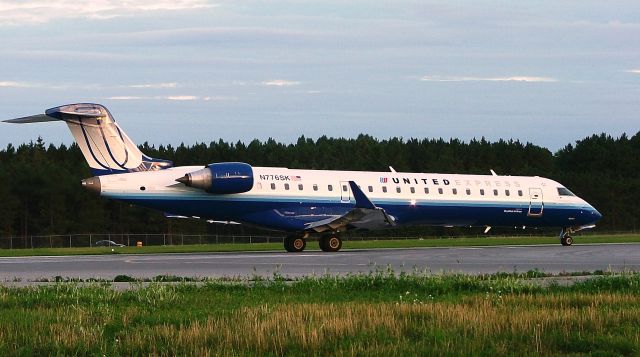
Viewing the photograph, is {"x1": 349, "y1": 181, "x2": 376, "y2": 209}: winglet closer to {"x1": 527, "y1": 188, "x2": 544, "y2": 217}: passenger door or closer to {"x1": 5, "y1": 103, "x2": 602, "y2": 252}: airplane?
{"x1": 5, "y1": 103, "x2": 602, "y2": 252}: airplane

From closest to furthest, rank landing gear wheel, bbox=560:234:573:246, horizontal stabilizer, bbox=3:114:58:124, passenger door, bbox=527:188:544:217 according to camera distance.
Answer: horizontal stabilizer, bbox=3:114:58:124
passenger door, bbox=527:188:544:217
landing gear wheel, bbox=560:234:573:246

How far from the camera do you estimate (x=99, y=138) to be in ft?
123

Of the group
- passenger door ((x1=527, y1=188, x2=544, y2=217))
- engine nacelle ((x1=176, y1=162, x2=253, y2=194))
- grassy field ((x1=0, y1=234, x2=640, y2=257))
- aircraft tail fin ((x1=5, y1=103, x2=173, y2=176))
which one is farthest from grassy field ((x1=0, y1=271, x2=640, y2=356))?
passenger door ((x1=527, y1=188, x2=544, y2=217))

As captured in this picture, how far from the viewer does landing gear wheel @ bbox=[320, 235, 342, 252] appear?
39.5m

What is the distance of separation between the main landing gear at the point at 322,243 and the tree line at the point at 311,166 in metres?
32.7

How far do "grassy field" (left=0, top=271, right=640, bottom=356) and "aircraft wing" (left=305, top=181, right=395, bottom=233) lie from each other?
19996mm

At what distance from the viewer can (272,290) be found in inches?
712

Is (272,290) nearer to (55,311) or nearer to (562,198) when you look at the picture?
(55,311)

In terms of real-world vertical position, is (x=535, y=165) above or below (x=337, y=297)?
above

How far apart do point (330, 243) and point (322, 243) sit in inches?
13.6

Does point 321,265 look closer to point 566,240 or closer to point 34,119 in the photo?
point 34,119

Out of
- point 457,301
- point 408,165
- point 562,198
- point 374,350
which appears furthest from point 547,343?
point 408,165

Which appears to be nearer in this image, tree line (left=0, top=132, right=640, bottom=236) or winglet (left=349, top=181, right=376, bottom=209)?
winglet (left=349, top=181, right=376, bottom=209)

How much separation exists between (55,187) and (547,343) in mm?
63096
